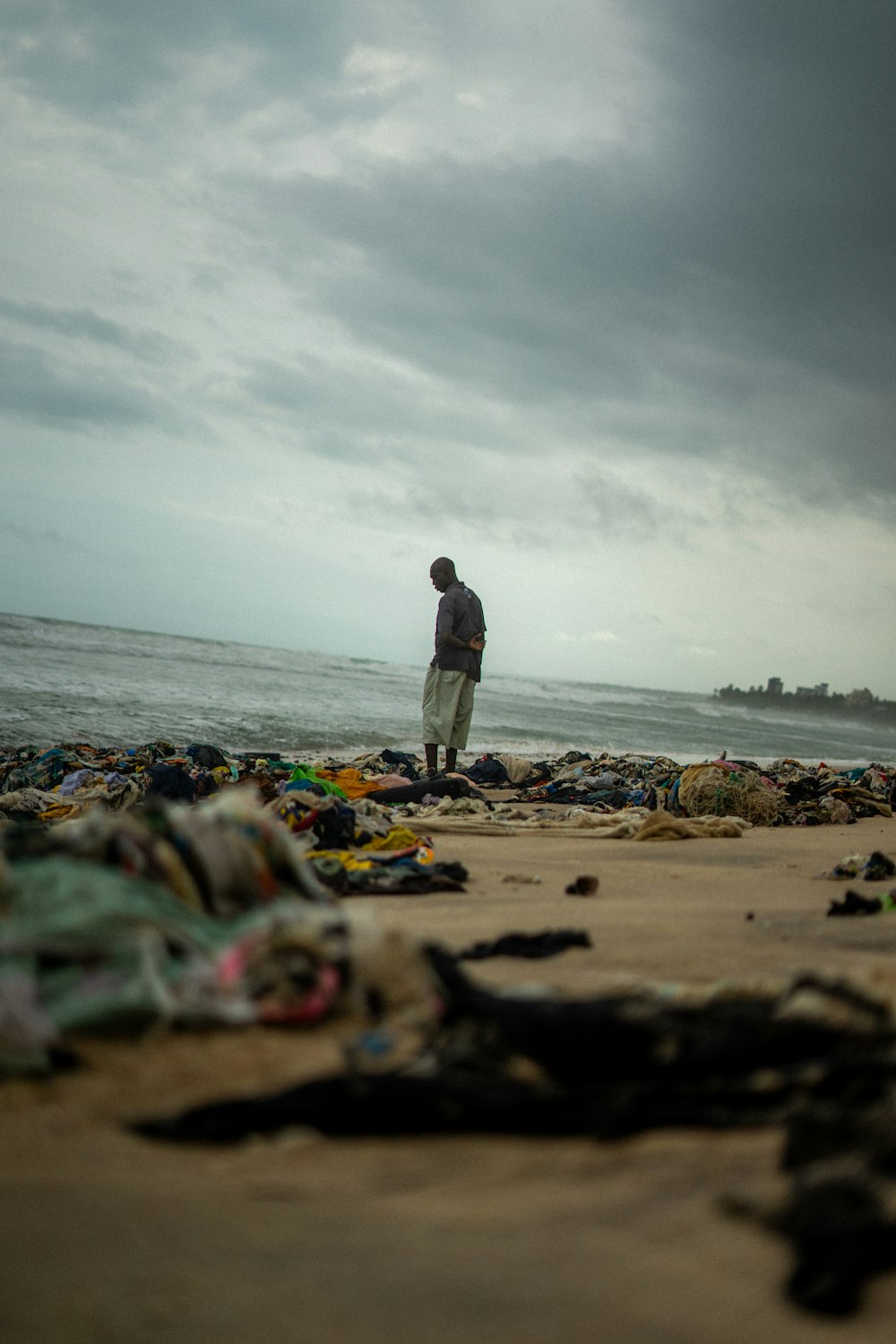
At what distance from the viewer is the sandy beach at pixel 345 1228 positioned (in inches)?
48.8

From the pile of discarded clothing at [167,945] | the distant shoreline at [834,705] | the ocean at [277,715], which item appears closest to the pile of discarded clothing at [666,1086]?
the pile of discarded clothing at [167,945]

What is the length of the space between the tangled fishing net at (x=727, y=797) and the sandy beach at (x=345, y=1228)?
19.6 ft

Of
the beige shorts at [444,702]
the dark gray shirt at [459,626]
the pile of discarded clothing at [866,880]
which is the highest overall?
the dark gray shirt at [459,626]

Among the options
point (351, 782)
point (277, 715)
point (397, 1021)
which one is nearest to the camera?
point (397, 1021)

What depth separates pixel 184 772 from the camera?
26.1 ft

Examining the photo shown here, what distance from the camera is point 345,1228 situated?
1.42 m

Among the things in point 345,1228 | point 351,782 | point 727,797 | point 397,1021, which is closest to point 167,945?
point 397,1021

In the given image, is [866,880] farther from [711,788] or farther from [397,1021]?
[397,1021]

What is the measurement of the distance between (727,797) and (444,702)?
3.29 meters

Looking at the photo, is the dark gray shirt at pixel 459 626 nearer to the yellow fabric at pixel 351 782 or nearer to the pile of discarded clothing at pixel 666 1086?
the yellow fabric at pixel 351 782

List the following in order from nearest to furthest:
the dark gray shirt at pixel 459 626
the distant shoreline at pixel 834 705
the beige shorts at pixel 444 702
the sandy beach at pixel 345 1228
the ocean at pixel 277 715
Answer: the sandy beach at pixel 345 1228
the dark gray shirt at pixel 459 626
the beige shorts at pixel 444 702
the ocean at pixel 277 715
the distant shoreline at pixel 834 705

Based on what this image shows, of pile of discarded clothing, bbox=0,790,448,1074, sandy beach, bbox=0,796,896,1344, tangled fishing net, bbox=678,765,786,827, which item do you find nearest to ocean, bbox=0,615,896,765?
tangled fishing net, bbox=678,765,786,827

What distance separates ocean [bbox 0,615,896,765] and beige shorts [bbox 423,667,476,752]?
9.41ft

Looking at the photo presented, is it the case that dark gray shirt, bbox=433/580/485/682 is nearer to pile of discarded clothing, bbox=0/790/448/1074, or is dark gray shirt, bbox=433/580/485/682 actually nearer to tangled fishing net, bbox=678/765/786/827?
tangled fishing net, bbox=678/765/786/827
